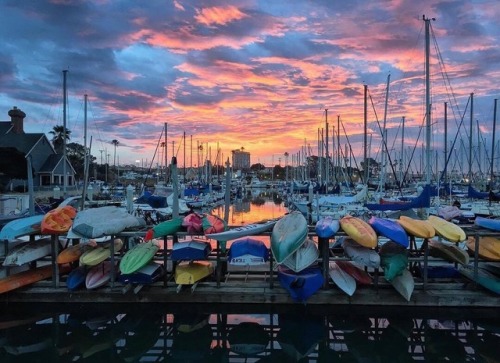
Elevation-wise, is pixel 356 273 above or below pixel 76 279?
above

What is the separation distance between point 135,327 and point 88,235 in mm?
2532

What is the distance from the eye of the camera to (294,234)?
32.5ft

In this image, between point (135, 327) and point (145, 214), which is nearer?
point (135, 327)

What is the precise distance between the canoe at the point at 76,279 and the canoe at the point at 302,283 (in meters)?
5.12

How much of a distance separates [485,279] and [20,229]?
11.8 m

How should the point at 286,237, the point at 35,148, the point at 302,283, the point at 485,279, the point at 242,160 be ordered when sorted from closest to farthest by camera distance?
the point at 302,283
the point at 286,237
the point at 485,279
the point at 35,148
the point at 242,160

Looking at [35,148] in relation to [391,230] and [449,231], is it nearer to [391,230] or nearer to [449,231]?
[391,230]

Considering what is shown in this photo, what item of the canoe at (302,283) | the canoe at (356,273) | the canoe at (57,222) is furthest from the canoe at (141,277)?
the canoe at (356,273)

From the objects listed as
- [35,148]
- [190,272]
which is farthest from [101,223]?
[35,148]

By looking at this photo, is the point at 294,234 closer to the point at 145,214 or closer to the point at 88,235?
the point at 88,235

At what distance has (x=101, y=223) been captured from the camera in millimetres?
10305

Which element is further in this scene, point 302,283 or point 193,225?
point 193,225

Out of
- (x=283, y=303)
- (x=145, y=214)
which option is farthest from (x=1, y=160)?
(x=283, y=303)

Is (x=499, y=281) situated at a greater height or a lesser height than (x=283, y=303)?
greater
